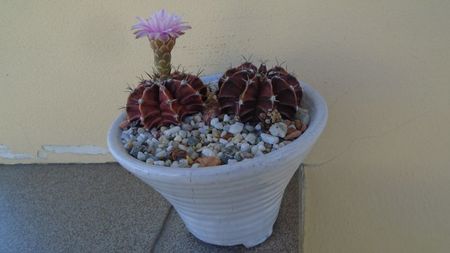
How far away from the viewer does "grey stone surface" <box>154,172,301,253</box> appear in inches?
28.2

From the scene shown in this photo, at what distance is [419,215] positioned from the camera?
0.90 metres

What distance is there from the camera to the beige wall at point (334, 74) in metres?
0.80

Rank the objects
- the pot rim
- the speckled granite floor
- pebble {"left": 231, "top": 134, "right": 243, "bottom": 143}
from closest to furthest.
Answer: the pot rim → pebble {"left": 231, "top": 134, "right": 243, "bottom": 143} → the speckled granite floor

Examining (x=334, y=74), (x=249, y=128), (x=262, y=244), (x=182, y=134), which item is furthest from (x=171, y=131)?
(x=334, y=74)

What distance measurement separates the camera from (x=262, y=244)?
2.36 feet

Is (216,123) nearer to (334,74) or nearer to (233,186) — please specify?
(233,186)

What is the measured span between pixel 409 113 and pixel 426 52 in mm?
135

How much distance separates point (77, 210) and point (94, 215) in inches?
2.1

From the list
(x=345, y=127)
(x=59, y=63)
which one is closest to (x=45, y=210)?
(x=59, y=63)

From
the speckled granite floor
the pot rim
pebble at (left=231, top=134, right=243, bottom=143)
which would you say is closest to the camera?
the pot rim

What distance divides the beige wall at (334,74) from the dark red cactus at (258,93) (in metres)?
0.22

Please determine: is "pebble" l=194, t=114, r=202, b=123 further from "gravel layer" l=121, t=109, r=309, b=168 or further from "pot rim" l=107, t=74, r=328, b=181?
"pot rim" l=107, t=74, r=328, b=181

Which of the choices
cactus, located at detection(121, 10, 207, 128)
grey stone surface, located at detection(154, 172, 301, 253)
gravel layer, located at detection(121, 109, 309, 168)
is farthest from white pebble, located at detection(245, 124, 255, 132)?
grey stone surface, located at detection(154, 172, 301, 253)

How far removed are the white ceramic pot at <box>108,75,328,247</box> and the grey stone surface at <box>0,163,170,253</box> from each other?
17 cm
